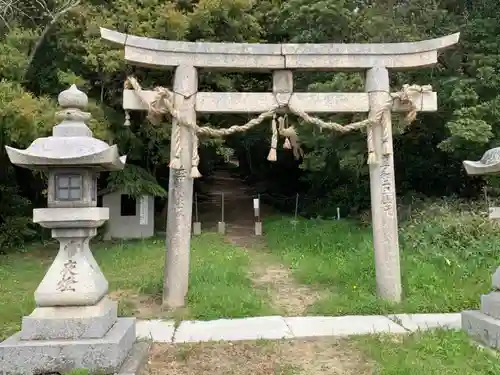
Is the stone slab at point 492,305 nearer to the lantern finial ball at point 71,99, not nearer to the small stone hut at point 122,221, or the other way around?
the lantern finial ball at point 71,99

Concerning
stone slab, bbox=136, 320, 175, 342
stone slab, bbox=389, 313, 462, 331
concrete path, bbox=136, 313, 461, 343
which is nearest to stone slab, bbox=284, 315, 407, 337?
concrete path, bbox=136, 313, 461, 343

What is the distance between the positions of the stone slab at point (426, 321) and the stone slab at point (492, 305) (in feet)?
2.13

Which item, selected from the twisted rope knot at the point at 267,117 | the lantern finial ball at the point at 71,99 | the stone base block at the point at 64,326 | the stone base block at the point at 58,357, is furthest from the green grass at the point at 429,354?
the lantern finial ball at the point at 71,99

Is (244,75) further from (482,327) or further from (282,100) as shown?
(482,327)

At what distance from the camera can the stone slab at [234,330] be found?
6.11 meters

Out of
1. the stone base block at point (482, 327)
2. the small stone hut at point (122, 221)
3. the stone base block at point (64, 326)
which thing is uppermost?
the small stone hut at point (122, 221)

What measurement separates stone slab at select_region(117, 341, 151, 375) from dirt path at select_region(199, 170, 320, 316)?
99.3 inches

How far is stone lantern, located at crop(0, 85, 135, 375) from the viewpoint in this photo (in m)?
4.75

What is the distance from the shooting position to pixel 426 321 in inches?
264

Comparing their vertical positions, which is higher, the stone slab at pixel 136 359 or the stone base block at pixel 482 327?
the stone base block at pixel 482 327

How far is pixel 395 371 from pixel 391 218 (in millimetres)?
3608

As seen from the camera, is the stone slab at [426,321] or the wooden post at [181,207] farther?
the wooden post at [181,207]

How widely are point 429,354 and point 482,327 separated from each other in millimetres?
802

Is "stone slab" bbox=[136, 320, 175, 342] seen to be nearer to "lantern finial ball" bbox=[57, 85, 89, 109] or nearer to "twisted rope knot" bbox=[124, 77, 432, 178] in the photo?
"twisted rope knot" bbox=[124, 77, 432, 178]
